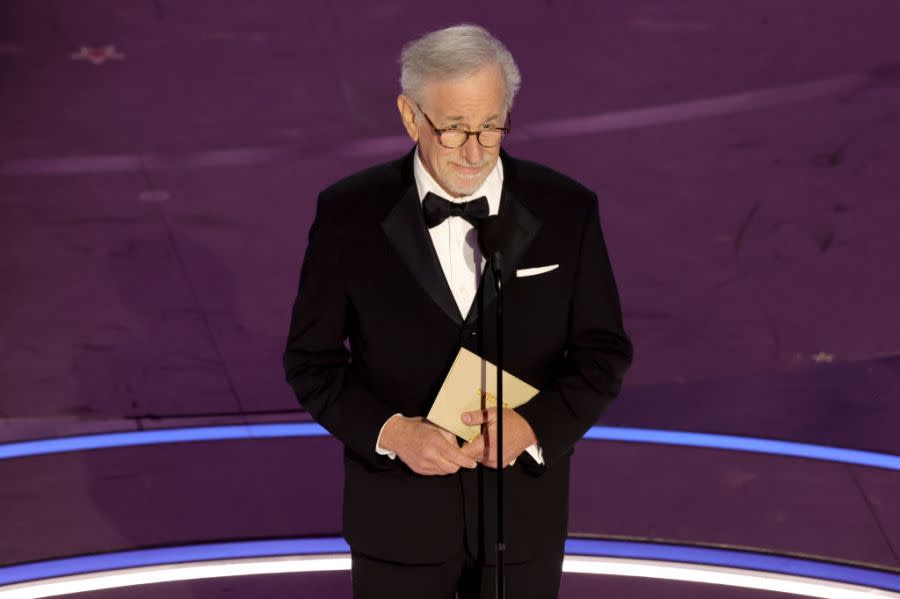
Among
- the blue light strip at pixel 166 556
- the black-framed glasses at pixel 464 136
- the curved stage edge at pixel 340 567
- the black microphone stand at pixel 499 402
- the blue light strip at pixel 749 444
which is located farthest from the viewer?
the blue light strip at pixel 749 444

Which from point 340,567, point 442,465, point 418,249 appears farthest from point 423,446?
point 340,567

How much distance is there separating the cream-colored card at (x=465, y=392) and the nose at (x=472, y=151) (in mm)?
329

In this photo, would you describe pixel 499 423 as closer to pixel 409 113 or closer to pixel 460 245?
pixel 460 245

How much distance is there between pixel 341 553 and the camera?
389cm

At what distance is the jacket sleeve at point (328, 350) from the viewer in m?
2.22

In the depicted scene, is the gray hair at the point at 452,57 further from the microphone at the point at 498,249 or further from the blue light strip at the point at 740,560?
the blue light strip at the point at 740,560

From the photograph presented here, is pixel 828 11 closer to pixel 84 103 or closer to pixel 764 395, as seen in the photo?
pixel 764 395

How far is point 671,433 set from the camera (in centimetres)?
473

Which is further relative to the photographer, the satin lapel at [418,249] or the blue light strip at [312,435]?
the blue light strip at [312,435]

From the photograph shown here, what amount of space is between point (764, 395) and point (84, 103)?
3.40 metres

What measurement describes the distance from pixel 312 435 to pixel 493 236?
2910mm

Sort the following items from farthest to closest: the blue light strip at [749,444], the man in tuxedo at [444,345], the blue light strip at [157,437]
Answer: the blue light strip at [157,437], the blue light strip at [749,444], the man in tuxedo at [444,345]

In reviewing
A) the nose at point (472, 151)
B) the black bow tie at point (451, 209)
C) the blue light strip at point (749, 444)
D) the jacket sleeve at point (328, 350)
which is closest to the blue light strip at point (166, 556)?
the blue light strip at point (749, 444)

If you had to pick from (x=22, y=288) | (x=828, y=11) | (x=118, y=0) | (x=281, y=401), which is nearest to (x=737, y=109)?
(x=828, y=11)
